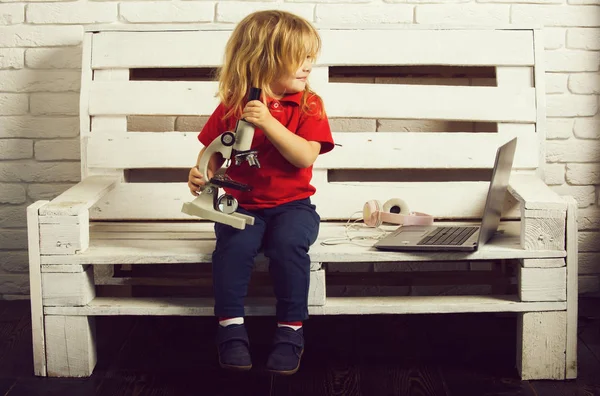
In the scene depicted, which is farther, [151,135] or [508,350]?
[151,135]

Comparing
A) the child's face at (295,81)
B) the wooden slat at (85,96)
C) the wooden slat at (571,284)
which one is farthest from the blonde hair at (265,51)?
the wooden slat at (571,284)

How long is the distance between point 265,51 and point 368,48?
52 centimetres

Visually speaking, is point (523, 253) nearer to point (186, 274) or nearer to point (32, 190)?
point (186, 274)

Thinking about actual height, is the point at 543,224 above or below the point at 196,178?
below

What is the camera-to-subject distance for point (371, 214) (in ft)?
7.25

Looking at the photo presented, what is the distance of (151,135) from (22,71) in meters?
0.52

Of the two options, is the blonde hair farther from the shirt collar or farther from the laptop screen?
the laptop screen

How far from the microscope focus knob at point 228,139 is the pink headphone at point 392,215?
538 millimetres

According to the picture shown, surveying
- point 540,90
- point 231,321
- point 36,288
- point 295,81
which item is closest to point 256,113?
point 295,81

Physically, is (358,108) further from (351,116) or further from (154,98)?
(154,98)

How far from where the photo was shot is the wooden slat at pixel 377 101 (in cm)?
235

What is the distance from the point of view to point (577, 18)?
98.6 inches

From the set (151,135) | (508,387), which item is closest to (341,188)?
(151,135)

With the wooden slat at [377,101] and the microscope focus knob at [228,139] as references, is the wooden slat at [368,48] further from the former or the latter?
the microscope focus knob at [228,139]
